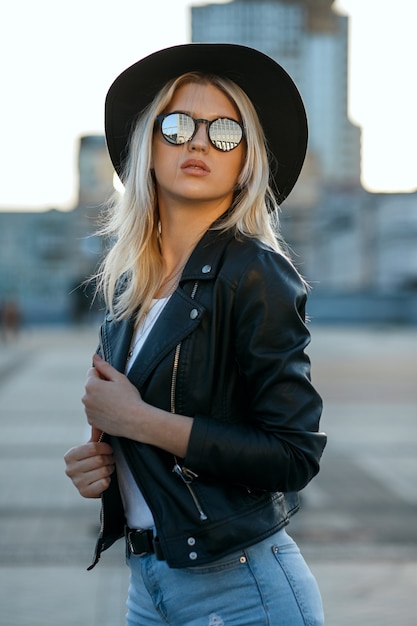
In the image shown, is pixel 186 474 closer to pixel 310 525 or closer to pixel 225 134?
pixel 225 134

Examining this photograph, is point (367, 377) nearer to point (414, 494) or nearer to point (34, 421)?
point (34, 421)

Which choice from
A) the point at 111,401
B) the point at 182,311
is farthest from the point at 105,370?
the point at 182,311

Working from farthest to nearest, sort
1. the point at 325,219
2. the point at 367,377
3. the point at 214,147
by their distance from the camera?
the point at 325,219, the point at 367,377, the point at 214,147

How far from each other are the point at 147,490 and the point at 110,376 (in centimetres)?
22

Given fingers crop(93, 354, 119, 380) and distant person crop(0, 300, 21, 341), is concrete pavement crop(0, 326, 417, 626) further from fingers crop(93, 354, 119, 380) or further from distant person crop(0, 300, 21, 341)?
distant person crop(0, 300, 21, 341)

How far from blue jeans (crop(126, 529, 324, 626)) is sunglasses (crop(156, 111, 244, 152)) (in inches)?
29.6

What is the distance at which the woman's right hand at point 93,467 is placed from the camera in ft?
5.44

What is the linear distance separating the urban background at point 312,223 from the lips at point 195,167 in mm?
32814

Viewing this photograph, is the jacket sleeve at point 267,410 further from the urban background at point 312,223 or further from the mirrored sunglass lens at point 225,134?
the urban background at point 312,223

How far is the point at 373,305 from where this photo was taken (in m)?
55.1

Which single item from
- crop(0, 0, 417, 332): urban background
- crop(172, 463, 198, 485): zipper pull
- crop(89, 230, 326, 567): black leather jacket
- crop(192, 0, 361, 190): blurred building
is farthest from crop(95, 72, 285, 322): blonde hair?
crop(192, 0, 361, 190): blurred building

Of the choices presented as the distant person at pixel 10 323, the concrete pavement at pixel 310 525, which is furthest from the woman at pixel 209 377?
the distant person at pixel 10 323

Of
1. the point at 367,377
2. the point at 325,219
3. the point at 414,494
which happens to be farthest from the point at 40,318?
the point at 325,219

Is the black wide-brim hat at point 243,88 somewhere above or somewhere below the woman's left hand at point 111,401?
above
